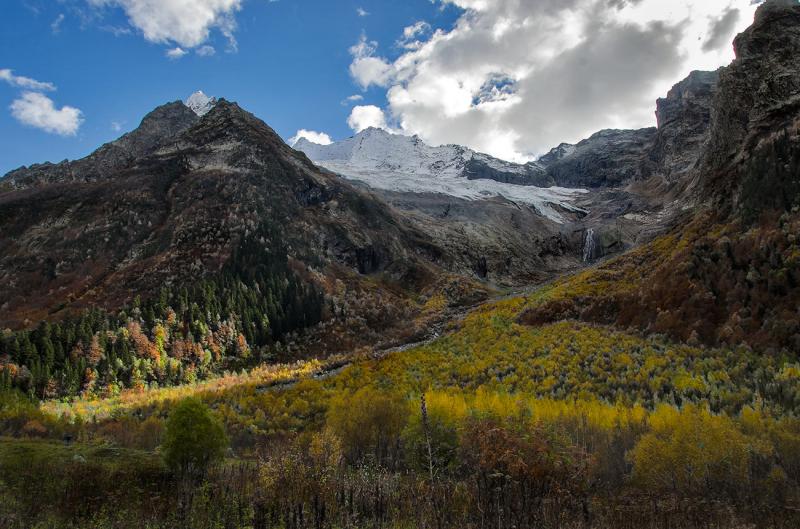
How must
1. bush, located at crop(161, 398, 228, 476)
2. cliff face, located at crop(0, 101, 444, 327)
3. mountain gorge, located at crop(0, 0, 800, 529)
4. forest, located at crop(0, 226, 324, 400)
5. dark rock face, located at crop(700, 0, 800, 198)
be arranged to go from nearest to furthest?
mountain gorge, located at crop(0, 0, 800, 529)
bush, located at crop(161, 398, 228, 476)
forest, located at crop(0, 226, 324, 400)
dark rock face, located at crop(700, 0, 800, 198)
cliff face, located at crop(0, 101, 444, 327)

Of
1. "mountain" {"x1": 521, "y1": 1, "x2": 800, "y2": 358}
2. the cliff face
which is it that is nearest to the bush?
"mountain" {"x1": 521, "y1": 1, "x2": 800, "y2": 358}

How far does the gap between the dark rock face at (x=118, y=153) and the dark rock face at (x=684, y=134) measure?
145 meters

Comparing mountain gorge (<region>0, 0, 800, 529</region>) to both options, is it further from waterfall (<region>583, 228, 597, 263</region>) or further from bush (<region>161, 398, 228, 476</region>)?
waterfall (<region>583, 228, 597, 263</region>)

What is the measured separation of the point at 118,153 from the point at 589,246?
126m

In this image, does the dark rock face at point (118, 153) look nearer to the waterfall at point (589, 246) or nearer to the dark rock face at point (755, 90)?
the dark rock face at point (755, 90)

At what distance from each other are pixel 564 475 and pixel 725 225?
30357 mm

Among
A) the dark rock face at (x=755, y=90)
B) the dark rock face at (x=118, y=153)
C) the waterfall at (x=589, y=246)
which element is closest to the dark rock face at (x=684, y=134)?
the waterfall at (x=589, y=246)

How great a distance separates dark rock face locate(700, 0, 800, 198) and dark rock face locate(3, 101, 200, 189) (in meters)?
104

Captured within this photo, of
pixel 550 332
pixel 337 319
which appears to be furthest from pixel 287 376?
pixel 550 332

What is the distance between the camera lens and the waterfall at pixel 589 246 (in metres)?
115

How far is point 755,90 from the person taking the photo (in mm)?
49562

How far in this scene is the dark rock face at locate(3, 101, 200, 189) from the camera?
113688 millimetres

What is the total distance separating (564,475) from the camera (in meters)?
10.6

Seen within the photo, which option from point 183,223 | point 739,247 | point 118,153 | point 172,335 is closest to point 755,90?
point 739,247
